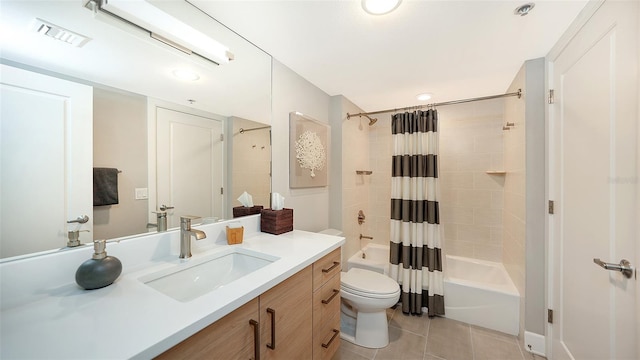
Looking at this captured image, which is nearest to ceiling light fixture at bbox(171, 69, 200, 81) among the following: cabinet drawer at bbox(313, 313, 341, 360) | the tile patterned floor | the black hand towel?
the black hand towel

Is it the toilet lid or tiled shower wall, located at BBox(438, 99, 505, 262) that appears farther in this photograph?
tiled shower wall, located at BBox(438, 99, 505, 262)

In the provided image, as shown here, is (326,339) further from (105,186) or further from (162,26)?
(162,26)

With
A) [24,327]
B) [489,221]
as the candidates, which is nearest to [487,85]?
[489,221]

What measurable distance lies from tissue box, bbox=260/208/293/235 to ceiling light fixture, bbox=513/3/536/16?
179 cm

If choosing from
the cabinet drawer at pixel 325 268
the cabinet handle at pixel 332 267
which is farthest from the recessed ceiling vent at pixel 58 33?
the cabinet handle at pixel 332 267

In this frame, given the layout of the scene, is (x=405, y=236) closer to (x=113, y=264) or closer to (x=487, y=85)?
(x=487, y=85)

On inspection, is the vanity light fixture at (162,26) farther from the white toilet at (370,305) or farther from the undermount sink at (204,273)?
the white toilet at (370,305)

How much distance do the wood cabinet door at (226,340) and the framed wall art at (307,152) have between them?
47.8 inches

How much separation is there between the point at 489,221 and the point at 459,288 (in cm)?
94

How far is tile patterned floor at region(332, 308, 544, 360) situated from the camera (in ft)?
5.72

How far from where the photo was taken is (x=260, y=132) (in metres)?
1.68

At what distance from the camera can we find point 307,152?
82.4 inches

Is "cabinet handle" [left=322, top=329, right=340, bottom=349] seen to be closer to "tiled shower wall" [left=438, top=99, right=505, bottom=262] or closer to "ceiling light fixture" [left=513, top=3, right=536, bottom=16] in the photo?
"tiled shower wall" [left=438, top=99, right=505, bottom=262]

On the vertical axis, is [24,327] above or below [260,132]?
below
